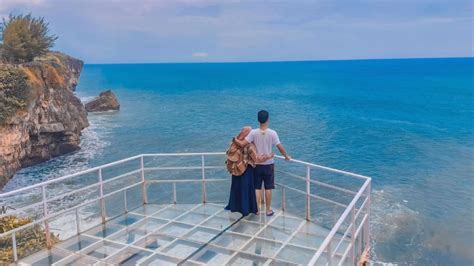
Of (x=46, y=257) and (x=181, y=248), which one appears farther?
(x=181, y=248)

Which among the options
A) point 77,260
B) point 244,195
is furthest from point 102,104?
point 77,260

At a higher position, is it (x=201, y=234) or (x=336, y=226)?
(x=336, y=226)

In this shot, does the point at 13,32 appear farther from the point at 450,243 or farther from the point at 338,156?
the point at 450,243

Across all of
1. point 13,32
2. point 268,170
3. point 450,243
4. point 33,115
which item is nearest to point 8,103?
point 33,115

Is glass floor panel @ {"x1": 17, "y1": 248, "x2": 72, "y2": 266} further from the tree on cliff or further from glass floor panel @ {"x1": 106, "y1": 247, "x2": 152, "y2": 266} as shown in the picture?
the tree on cliff

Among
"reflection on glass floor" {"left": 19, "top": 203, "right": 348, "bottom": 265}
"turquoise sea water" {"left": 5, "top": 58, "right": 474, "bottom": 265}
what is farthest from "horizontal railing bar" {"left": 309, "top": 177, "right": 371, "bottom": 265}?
"turquoise sea water" {"left": 5, "top": 58, "right": 474, "bottom": 265}

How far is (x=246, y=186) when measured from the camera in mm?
6824

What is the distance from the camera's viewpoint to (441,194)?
80.5 ft

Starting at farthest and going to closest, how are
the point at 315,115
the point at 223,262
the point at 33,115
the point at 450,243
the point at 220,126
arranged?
the point at 315,115 → the point at 220,126 → the point at 33,115 → the point at 450,243 → the point at 223,262

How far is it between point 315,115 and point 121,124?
26004 millimetres

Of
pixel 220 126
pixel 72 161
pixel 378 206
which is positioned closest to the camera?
pixel 378 206

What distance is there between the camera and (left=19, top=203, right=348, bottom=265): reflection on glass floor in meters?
5.66

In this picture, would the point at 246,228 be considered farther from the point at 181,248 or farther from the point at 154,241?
the point at 154,241

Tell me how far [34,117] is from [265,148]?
24343 millimetres
